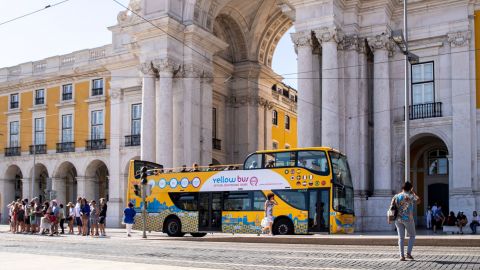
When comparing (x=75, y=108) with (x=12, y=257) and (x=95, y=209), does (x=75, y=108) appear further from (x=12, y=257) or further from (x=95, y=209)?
(x=12, y=257)

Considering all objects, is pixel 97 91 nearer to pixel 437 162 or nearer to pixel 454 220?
pixel 437 162

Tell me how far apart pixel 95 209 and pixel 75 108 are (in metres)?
19.5

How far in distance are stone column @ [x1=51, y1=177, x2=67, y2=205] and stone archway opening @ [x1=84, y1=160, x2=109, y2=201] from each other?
268 centimetres

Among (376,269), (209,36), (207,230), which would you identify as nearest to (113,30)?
(209,36)

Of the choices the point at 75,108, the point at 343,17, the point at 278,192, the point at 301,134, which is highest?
the point at 343,17

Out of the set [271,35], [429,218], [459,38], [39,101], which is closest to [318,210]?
[429,218]

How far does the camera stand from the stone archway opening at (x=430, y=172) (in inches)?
1318

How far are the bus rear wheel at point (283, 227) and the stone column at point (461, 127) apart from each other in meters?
9.45

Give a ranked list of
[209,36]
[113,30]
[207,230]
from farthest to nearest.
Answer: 1. [113,30]
2. [209,36]
3. [207,230]

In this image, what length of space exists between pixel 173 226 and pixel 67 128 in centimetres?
2260

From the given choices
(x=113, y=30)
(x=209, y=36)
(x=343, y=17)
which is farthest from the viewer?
(x=113, y=30)

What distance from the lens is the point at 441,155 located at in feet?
112

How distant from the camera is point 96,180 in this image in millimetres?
47156

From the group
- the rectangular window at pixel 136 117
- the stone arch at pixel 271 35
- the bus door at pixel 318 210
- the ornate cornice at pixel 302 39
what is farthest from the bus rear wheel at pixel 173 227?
the stone arch at pixel 271 35
